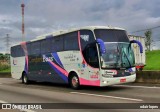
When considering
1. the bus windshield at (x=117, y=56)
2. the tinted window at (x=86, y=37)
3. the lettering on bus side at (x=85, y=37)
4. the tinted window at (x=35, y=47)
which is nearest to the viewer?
the bus windshield at (x=117, y=56)

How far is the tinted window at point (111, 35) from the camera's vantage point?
55.6 feet

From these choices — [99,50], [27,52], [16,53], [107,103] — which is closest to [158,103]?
[107,103]

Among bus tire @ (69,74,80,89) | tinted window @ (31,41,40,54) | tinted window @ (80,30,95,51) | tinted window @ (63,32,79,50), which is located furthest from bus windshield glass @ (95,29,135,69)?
tinted window @ (31,41,40,54)

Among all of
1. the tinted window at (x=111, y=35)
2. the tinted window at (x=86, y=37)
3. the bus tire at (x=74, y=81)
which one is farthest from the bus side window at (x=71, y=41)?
the tinted window at (x=111, y=35)

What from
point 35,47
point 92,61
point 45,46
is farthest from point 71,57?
point 35,47

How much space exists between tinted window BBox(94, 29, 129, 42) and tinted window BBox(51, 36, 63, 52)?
3.91 meters

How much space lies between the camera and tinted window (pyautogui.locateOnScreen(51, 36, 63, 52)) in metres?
20.5

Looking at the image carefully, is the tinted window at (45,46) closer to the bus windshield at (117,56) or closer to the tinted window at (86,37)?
the tinted window at (86,37)

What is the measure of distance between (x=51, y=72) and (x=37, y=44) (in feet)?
10.6

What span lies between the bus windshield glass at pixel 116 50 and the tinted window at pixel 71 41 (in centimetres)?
187

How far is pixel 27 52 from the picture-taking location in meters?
26.3

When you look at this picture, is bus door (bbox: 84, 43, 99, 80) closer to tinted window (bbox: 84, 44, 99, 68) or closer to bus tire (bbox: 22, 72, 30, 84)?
tinted window (bbox: 84, 44, 99, 68)

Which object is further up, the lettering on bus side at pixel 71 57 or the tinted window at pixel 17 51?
the tinted window at pixel 17 51

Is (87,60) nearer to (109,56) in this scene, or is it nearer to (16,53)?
(109,56)
